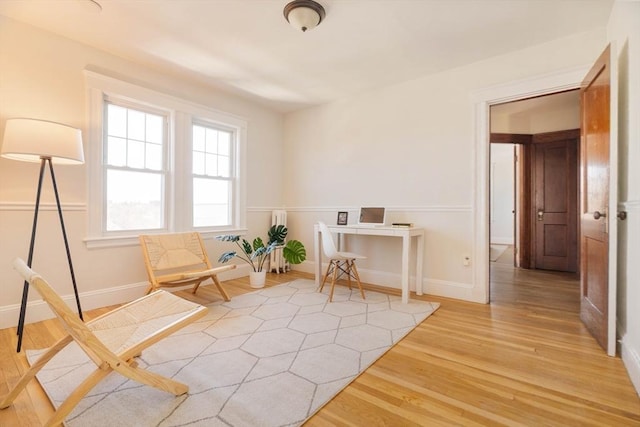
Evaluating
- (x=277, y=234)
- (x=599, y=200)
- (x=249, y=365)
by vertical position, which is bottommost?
(x=249, y=365)

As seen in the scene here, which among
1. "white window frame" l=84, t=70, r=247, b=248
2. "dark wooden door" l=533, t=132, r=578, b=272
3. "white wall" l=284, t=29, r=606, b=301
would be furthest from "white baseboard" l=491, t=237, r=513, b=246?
"white window frame" l=84, t=70, r=247, b=248

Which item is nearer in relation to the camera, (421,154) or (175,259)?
(175,259)

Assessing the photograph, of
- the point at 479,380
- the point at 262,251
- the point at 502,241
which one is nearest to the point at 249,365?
the point at 479,380

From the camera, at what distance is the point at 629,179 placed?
75.5 inches

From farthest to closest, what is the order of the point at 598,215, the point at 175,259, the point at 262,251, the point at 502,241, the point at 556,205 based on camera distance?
the point at 502,241 < the point at 556,205 < the point at 262,251 < the point at 175,259 < the point at 598,215

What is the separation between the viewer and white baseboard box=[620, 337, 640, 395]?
1633 mm

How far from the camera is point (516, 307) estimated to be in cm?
300

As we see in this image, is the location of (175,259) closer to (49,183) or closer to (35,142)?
(49,183)

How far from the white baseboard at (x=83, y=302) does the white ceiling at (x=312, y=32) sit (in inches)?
93.7

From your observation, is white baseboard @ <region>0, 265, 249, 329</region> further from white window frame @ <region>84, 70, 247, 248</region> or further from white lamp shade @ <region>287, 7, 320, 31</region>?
white lamp shade @ <region>287, 7, 320, 31</region>

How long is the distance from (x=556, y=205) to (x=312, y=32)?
4.53 m

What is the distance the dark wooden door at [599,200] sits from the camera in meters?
1.94

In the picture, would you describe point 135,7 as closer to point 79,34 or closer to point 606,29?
point 79,34

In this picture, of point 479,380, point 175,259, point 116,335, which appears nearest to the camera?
point 116,335
